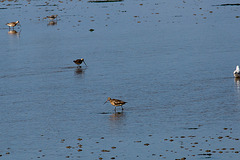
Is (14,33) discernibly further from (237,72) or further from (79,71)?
(237,72)

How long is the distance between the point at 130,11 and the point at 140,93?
5203 cm

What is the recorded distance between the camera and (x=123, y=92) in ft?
99.2

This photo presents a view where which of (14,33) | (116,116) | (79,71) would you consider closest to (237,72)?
(116,116)

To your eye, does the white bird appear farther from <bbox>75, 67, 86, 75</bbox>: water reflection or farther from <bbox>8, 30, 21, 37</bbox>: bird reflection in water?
<bbox>8, 30, 21, 37</bbox>: bird reflection in water

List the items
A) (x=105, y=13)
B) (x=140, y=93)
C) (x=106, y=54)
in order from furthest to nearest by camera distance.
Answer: (x=105, y=13), (x=106, y=54), (x=140, y=93)

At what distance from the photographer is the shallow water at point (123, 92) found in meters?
21.2

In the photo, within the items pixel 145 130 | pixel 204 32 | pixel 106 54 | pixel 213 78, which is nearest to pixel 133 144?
pixel 145 130

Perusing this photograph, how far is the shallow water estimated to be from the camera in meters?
21.2

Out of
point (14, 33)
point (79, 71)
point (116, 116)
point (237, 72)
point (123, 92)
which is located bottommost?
point (116, 116)

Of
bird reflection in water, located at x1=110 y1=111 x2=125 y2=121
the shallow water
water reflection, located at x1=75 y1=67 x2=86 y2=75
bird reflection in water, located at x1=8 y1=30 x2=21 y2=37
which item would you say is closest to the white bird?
the shallow water

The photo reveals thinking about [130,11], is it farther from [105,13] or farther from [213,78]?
[213,78]

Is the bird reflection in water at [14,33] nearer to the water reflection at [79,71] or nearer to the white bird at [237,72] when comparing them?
the water reflection at [79,71]

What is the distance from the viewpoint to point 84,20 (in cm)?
7081

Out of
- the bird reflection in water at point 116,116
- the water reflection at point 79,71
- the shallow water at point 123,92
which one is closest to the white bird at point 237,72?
the shallow water at point 123,92
